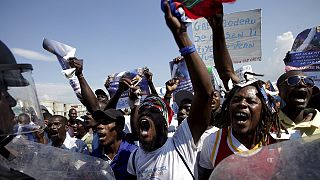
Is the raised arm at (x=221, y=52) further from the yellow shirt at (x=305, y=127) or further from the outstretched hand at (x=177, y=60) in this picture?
the outstretched hand at (x=177, y=60)

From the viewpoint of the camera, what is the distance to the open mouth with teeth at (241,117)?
2383 mm

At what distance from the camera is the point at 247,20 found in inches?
241

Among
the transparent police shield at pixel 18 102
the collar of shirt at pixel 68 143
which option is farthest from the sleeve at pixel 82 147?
the transparent police shield at pixel 18 102

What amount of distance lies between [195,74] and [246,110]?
0.52m

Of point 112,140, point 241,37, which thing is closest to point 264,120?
point 112,140

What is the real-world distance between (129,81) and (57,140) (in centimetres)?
146

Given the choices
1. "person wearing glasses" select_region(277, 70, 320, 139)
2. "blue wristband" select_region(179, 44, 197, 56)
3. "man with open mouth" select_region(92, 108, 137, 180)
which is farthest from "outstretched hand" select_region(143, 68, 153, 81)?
"blue wristband" select_region(179, 44, 197, 56)

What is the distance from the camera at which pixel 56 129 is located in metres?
4.68

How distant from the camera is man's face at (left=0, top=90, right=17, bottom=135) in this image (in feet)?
4.44

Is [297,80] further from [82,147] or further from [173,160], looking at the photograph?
[82,147]

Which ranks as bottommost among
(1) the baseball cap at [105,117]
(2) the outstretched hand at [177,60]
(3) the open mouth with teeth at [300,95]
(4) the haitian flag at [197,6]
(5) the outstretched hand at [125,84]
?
(1) the baseball cap at [105,117]

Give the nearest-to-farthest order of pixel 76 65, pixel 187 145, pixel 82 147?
pixel 187 145 → pixel 82 147 → pixel 76 65

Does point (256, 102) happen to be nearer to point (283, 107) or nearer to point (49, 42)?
point (283, 107)

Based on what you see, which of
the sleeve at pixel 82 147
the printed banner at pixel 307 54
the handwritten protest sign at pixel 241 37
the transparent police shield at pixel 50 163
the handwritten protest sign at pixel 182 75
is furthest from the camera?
the handwritten protest sign at pixel 241 37
